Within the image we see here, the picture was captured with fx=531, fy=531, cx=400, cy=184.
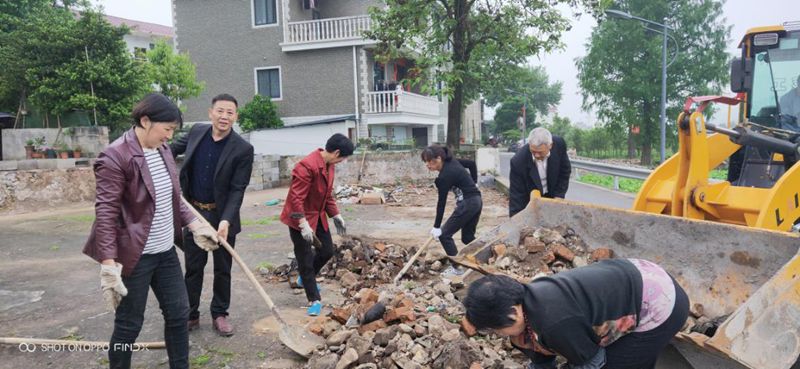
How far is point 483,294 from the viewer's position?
2.12 metres

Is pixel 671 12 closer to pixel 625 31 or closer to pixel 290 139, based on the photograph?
pixel 625 31

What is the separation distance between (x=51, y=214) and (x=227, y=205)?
28.3ft

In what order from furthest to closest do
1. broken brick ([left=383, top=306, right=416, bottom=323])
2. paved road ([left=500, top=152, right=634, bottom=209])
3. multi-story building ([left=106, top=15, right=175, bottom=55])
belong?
multi-story building ([left=106, top=15, right=175, bottom=55])
paved road ([left=500, top=152, right=634, bottom=209])
broken brick ([left=383, top=306, right=416, bottom=323])

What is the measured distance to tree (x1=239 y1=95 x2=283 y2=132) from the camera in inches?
762

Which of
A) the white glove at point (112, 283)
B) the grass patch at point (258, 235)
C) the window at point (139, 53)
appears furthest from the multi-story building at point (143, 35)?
the white glove at point (112, 283)

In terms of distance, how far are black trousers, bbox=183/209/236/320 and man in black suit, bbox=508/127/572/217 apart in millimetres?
2975

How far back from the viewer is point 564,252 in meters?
4.46

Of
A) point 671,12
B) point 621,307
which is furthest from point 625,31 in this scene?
point 621,307

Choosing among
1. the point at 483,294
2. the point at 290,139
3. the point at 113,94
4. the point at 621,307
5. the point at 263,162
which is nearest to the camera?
the point at 483,294

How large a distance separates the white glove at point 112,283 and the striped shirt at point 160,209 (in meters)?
0.21

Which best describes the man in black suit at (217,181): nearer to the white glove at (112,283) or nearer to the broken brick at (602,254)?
the white glove at (112,283)

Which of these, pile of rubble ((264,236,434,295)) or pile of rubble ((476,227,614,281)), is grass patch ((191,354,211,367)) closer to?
pile of rubble ((264,236,434,295))

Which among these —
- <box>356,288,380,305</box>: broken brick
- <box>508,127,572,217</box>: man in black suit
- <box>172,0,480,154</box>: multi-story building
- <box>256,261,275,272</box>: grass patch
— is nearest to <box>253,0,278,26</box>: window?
<box>172,0,480,154</box>: multi-story building

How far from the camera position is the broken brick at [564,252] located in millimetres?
4445
